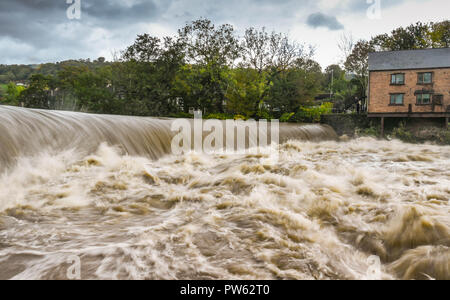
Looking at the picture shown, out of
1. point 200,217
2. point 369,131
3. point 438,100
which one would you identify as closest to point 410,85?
point 438,100

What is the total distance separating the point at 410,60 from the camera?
25297 millimetres

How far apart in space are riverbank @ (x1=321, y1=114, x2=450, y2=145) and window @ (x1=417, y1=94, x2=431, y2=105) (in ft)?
4.92

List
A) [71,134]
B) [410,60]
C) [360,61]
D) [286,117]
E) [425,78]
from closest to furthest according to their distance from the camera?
[71,134]
[425,78]
[286,117]
[410,60]
[360,61]

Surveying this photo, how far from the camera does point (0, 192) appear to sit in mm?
4086

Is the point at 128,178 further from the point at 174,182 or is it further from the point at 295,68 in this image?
the point at 295,68

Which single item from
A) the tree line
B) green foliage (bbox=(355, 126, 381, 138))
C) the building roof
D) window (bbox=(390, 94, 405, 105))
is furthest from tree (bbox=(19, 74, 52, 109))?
window (bbox=(390, 94, 405, 105))

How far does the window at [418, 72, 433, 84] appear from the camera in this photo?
24141 mm

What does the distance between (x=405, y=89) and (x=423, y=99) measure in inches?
61.2

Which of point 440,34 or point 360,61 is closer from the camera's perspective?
point 440,34

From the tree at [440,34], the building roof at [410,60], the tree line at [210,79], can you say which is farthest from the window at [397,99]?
the tree at [440,34]

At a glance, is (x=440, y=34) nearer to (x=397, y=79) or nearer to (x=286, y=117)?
(x=397, y=79)

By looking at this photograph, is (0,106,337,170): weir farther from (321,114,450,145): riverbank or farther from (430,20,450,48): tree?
(430,20,450,48): tree

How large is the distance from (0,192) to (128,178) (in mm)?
1762

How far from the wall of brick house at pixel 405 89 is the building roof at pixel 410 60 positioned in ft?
1.37
